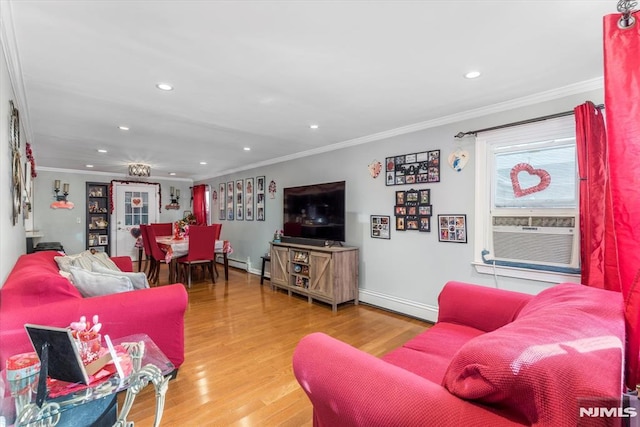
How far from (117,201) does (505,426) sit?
344 inches

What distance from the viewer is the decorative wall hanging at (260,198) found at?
231 inches

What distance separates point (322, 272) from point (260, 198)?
2.62 m

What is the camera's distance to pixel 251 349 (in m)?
2.73

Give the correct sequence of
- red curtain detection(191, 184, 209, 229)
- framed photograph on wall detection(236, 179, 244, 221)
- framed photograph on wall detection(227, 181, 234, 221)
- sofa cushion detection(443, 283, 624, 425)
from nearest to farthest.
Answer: sofa cushion detection(443, 283, 624, 425) < framed photograph on wall detection(236, 179, 244, 221) < framed photograph on wall detection(227, 181, 234, 221) < red curtain detection(191, 184, 209, 229)

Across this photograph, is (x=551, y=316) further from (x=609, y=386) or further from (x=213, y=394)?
(x=213, y=394)

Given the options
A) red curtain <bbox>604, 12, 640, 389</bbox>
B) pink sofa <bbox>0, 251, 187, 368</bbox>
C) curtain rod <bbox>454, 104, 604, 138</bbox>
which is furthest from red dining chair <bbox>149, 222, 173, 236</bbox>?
red curtain <bbox>604, 12, 640, 389</bbox>

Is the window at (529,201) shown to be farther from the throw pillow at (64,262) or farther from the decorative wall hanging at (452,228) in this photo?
the throw pillow at (64,262)

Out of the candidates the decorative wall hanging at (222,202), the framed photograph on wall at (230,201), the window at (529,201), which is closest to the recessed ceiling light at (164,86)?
the window at (529,201)

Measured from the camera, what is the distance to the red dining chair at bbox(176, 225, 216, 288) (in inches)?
194

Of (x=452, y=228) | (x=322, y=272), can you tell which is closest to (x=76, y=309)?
(x=322, y=272)

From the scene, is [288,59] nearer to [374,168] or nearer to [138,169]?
[374,168]

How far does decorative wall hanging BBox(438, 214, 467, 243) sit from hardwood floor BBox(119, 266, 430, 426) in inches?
38.8

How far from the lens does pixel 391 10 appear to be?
1.51m

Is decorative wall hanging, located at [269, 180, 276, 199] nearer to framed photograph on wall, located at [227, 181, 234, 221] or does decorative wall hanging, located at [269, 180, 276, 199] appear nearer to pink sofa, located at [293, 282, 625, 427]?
framed photograph on wall, located at [227, 181, 234, 221]
